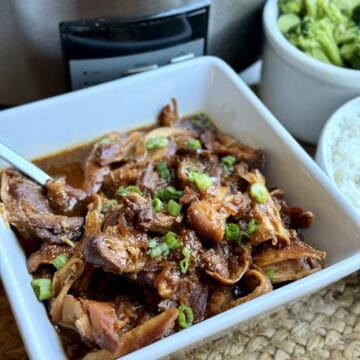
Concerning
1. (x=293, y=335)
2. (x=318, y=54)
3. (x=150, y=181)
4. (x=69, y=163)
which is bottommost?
(x=293, y=335)

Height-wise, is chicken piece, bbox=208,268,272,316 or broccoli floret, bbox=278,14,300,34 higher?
broccoli floret, bbox=278,14,300,34

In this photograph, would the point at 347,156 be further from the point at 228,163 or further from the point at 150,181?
the point at 150,181

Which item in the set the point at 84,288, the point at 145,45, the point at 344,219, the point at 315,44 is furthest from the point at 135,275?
the point at 315,44

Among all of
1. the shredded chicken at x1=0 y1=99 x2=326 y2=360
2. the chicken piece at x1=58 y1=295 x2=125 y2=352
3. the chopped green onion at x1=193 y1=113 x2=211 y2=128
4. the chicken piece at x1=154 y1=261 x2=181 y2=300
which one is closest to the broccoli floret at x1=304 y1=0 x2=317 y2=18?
the chopped green onion at x1=193 y1=113 x2=211 y2=128

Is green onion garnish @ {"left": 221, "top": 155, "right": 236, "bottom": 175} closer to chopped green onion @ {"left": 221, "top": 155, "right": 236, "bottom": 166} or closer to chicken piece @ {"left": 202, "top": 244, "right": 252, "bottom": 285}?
chopped green onion @ {"left": 221, "top": 155, "right": 236, "bottom": 166}

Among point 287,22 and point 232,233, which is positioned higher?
point 287,22

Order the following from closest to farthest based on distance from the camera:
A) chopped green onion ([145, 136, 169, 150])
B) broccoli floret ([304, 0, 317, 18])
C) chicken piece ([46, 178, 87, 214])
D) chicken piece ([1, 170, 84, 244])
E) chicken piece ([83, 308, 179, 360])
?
chicken piece ([83, 308, 179, 360])
chicken piece ([1, 170, 84, 244])
chicken piece ([46, 178, 87, 214])
chopped green onion ([145, 136, 169, 150])
broccoli floret ([304, 0, 317, 18])

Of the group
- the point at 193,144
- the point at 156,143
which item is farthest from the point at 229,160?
the point at 156,143

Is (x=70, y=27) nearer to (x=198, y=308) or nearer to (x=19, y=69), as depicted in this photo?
(x=19, y=69)
